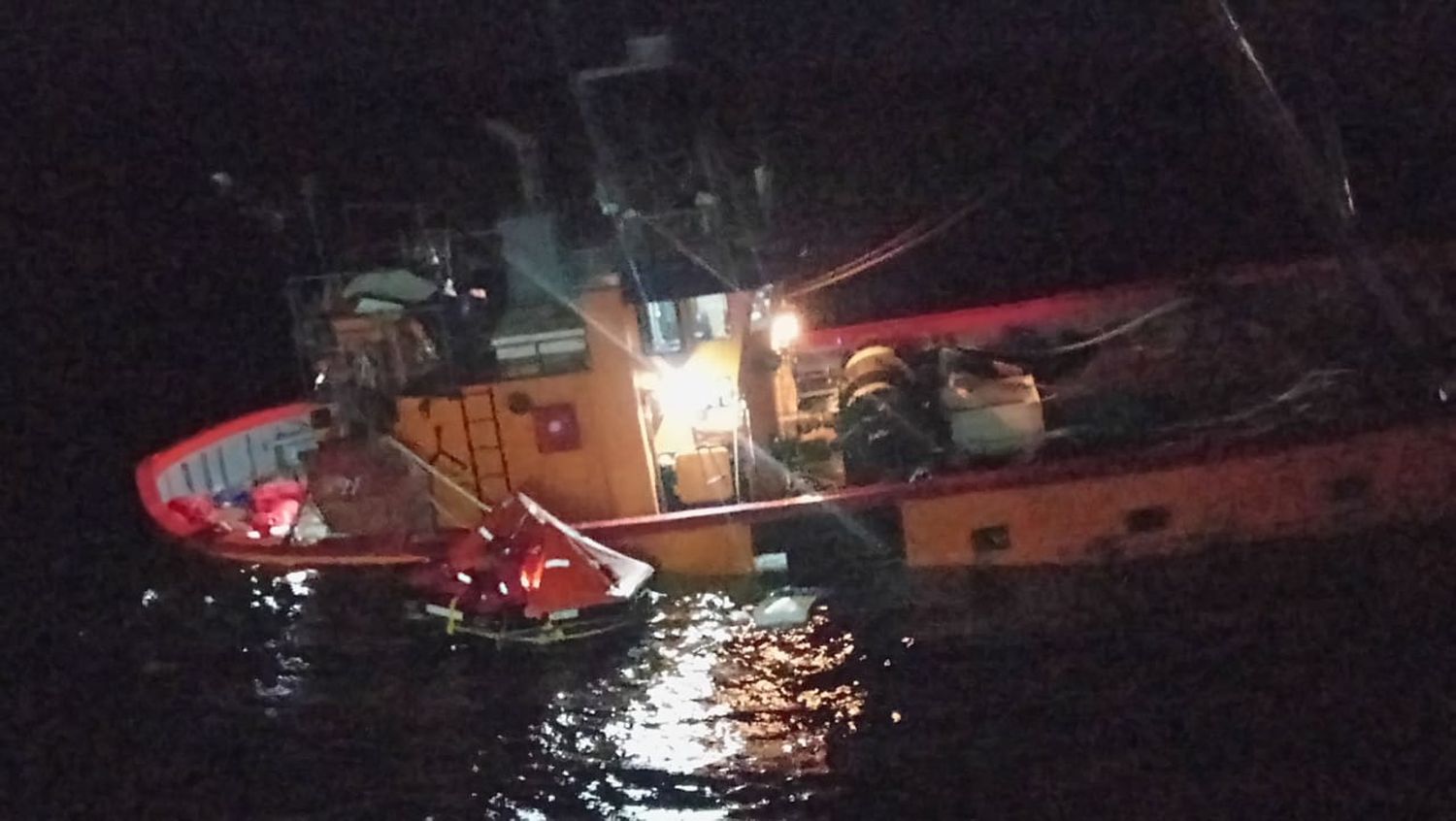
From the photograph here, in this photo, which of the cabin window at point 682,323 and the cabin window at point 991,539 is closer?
the cabin window at point 991,539

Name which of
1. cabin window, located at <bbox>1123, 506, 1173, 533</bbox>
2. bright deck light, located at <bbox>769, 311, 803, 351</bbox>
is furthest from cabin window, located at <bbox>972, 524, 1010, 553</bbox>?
bright deck light, located at <bbox>769, 311, 803, 351</bbox>

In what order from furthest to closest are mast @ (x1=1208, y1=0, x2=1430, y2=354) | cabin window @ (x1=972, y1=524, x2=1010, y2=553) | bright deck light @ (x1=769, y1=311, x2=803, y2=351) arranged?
bright deck light @ (x1=769, y1=311, x2=803, y2=351) < mast @ (x1=1208, y1=0, x2=1430, y2=354) < cabin window @ (x1=972, y1=524, x2=1010, y2=553)

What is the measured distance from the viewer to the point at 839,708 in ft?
35.9

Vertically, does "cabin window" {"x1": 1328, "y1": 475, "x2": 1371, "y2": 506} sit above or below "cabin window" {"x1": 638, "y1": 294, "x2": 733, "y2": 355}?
below

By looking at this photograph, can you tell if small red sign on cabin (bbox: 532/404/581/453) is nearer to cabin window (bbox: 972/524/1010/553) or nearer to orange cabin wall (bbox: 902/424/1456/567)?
orange cabin wall (bbox: 902/424/1456/567)

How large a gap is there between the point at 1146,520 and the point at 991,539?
146 cm

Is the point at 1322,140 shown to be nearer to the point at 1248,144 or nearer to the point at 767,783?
the point at 1248,144

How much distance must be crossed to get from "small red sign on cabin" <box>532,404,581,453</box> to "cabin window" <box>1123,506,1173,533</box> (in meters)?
5.42

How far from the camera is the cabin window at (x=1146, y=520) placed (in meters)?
12.7

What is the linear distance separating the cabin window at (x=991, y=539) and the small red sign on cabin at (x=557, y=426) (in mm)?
4037

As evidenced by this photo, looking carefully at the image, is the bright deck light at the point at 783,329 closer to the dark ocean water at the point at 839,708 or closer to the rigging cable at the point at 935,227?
the rigging cable at the point at 935,227

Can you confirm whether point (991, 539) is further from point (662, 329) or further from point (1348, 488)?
point (662, 329)

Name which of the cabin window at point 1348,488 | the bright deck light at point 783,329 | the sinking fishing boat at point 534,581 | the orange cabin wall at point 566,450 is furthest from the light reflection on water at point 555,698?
the cabin window at point 1348,488

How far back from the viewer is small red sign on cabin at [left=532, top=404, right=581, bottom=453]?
530 inches
